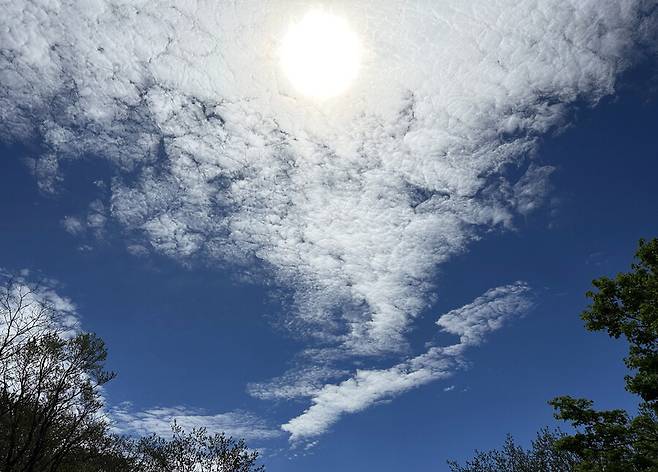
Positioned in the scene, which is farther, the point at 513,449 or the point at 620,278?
the point at 513,449

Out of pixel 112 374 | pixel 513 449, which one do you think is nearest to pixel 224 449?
pixel 112 374

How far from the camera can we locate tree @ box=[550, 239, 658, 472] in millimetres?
16547

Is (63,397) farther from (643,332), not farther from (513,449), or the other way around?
(513,449)

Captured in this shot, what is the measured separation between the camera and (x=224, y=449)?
42.4 meters

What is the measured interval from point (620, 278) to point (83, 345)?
2804 cm

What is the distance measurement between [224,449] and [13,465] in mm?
27163

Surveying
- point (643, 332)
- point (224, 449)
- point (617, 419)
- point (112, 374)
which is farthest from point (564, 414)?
point (224, 449)

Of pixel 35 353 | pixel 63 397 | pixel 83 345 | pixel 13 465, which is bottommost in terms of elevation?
pixel 13 465

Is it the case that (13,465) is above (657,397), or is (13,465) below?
below

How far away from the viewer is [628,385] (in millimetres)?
17281

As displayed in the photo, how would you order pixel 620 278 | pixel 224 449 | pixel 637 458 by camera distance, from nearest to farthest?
pixel 637 458
pixel 620 278
pixel 224 449

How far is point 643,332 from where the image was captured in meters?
17.6

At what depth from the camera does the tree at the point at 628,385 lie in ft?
54.3

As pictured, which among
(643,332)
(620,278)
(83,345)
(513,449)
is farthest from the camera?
(513,449)
